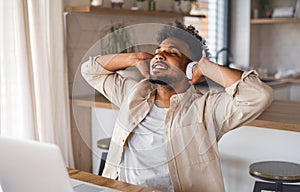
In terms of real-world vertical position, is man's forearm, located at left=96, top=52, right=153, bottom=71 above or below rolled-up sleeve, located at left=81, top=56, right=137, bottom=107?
above

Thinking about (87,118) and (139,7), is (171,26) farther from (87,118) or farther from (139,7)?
(139,7)

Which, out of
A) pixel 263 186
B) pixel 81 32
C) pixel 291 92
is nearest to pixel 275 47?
pixel 291 92

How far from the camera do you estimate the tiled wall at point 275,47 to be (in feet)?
16.1

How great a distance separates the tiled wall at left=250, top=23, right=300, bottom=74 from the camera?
4.91 meters

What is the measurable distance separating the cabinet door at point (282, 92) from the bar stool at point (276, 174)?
79.0 inches

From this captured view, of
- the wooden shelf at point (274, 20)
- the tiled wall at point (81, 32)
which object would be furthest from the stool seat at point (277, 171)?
the wooden shelf at point (274, 20)

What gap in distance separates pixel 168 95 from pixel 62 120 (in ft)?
5.63

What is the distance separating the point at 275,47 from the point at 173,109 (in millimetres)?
3969

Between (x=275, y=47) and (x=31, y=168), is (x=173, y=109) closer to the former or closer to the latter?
(x=31, y=168)

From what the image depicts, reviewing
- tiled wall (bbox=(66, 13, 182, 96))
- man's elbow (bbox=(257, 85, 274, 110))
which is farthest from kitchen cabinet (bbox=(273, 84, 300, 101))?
man's elbow (bbox=(257, 85, 274, 110))

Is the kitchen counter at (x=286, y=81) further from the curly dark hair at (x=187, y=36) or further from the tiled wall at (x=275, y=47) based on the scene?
the curly dark hair at (x=187, y=36)

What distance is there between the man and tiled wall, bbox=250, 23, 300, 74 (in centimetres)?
378

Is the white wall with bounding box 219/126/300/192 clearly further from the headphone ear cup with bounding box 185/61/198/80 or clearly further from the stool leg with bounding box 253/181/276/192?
the headphone ear cup with bounding box 185/61/198/80

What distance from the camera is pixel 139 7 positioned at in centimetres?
353
